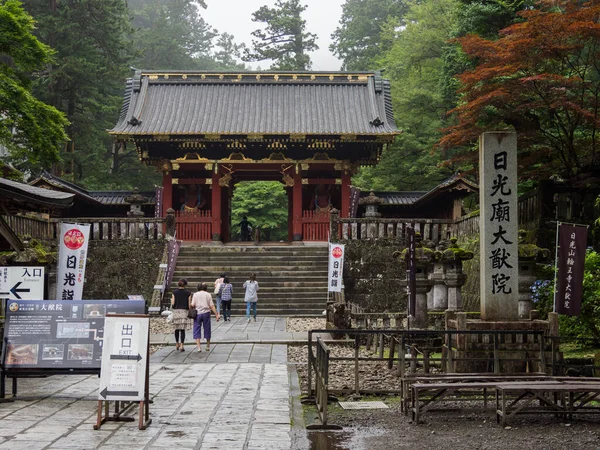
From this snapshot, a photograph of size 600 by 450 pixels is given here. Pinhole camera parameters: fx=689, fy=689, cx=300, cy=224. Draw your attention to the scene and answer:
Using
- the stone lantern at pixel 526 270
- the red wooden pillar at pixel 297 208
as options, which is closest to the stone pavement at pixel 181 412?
the stone lantern at pixel 526 270

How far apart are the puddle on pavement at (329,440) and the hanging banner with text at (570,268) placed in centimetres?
649

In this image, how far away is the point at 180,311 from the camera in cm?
1387

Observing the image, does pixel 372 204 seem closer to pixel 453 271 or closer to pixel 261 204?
pixel 261 204

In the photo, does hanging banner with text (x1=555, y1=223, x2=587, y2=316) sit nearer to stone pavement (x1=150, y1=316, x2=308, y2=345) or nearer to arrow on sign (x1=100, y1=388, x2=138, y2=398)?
stone pavement (x1=150, y1=316, x2=308, y2=345)

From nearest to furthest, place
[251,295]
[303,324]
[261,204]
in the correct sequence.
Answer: [303,324], [251,295], [261,204]

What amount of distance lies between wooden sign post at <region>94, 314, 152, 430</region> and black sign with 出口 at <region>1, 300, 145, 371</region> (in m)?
1.08

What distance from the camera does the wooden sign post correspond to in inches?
285

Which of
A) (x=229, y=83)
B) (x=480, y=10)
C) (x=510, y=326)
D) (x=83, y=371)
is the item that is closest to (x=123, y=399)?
(x=83, y=371)

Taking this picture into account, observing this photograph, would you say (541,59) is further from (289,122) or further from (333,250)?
(289,122)

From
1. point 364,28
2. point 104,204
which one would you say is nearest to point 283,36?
point 364,28

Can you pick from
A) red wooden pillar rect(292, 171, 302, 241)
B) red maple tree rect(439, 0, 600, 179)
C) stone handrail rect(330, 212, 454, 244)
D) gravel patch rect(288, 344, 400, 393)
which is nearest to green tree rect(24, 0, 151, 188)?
red wooden pillar rect(292, 171, 302, 241)

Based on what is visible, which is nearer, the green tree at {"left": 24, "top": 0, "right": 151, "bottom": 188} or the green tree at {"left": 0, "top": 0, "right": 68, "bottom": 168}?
the green tree at {"left": 0, "top": 0, "right": 68, "bottom": 168}

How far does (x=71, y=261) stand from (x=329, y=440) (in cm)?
1148

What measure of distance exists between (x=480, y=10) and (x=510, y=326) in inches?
643
